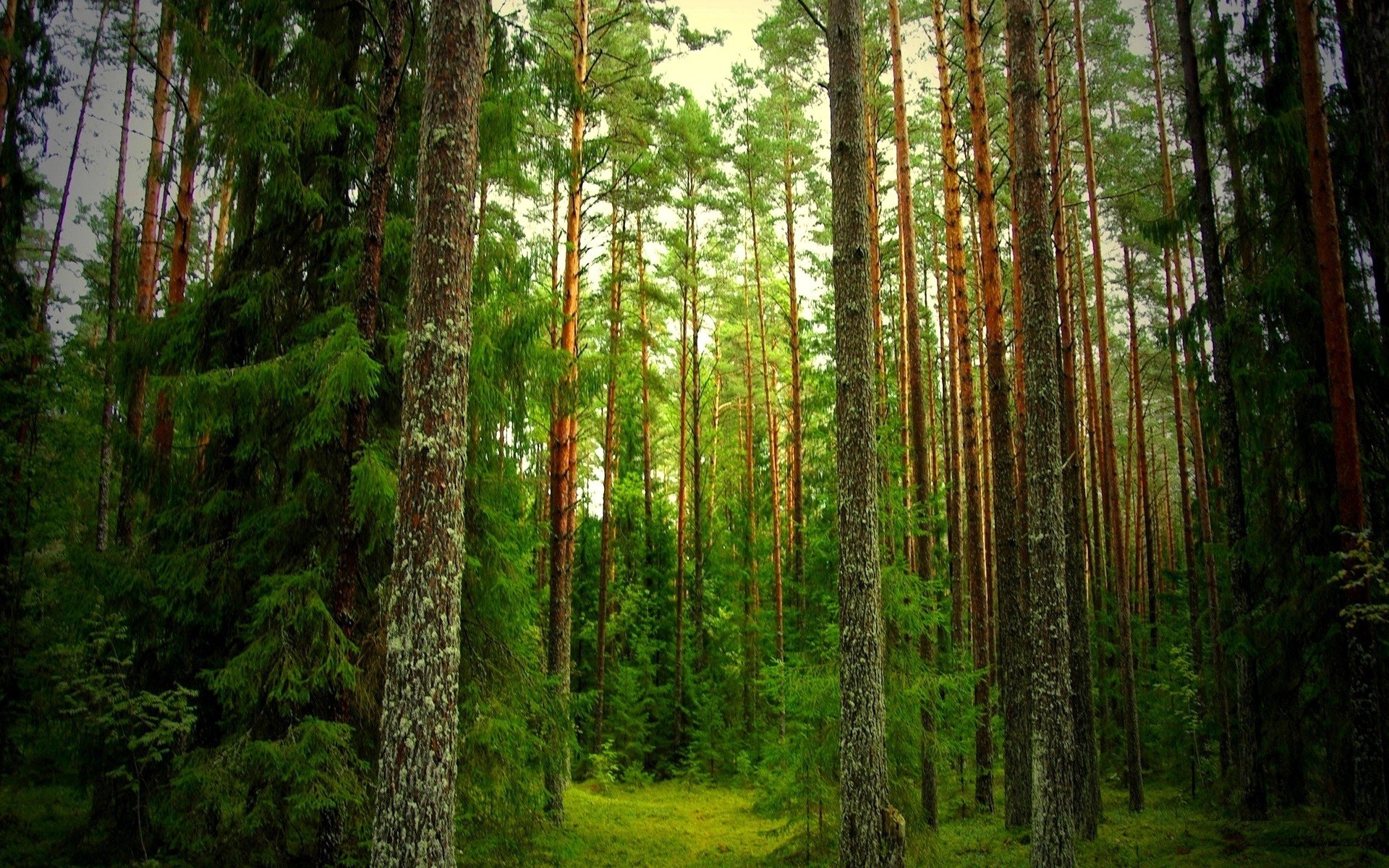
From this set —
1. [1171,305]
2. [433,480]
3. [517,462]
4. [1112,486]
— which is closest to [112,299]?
[517,462]

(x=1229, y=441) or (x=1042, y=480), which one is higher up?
(x=1229, y=441)

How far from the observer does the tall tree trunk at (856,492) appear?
617 centimetres

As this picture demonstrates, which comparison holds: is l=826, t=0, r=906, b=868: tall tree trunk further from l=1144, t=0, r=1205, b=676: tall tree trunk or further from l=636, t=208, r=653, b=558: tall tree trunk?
l=1144, t=0, r=1205, b=676: tall tree trunk

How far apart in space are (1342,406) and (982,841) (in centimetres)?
794

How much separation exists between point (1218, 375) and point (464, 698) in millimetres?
11310

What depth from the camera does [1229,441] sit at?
10.4 m

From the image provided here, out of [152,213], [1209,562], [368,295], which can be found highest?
[152,213]

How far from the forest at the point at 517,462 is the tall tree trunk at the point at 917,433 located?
0.41ft

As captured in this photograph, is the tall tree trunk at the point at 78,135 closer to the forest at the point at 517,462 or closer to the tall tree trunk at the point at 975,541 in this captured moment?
the forest at the point at 517,462

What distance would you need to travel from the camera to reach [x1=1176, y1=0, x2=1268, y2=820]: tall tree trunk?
9.94 m

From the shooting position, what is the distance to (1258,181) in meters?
9.87

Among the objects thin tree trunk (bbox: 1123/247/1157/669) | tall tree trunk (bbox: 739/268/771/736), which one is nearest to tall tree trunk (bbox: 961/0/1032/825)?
thin tree trunk (bbox: 1123/247/1157/669)

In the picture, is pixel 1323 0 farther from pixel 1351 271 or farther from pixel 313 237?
pixel 313 237

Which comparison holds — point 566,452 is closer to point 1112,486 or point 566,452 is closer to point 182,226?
point 182,226
